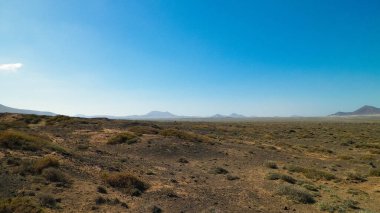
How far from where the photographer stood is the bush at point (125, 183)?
16.2 metres

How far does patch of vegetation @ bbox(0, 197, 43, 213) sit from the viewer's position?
10.9 meters

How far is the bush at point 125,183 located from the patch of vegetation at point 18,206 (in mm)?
5022

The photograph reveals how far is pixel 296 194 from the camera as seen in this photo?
55.5ft

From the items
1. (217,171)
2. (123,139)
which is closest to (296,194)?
(217,171)

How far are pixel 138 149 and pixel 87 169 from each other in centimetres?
1247

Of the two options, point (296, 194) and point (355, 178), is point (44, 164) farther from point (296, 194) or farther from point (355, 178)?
point (355, 178)

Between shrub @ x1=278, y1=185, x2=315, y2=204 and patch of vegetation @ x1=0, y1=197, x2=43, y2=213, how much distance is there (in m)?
12.3

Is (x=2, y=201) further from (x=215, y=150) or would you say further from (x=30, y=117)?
(x=30, y=117)

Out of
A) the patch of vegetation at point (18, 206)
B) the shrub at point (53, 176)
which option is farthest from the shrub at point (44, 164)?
the patch of vegetation at point (18, 206)

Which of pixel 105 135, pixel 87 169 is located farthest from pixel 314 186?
pixel 105 135

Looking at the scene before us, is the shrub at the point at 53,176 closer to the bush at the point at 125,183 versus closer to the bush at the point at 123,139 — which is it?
the bush at the point at 125,183

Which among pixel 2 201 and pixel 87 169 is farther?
pixel 87 169

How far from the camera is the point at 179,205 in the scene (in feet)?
48.3

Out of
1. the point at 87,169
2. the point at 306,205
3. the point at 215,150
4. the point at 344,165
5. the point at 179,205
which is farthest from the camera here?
the point at 215,150
